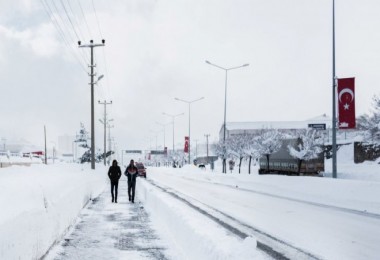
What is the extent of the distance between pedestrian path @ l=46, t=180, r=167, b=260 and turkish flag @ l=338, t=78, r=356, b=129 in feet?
40.4

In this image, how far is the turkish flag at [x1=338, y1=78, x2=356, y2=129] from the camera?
23.1 meters

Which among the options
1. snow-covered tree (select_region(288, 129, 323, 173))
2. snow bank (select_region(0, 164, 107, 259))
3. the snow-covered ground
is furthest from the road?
snow-covered tree (select_region(288, 129, 323, 173))

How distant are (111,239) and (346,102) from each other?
53.6ft

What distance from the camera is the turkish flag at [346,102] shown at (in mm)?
23109

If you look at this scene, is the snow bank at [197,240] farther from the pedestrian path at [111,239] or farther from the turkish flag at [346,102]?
the turkish flag at [346,102]

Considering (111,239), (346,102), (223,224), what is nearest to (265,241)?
(223,224)

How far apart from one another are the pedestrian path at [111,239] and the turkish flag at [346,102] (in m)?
12.3

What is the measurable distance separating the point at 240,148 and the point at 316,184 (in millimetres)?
44745

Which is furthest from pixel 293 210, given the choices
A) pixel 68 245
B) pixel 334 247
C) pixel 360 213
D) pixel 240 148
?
pixel 240 148

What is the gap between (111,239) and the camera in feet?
33.1

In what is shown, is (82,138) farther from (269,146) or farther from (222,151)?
(269,146)

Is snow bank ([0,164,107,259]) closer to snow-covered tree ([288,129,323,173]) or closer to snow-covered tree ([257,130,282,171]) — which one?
snow-covered tree ([288,129,323,173])

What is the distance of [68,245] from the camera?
9547 millimetres

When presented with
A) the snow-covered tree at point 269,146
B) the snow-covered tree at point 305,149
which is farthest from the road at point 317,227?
the snow-covered tree at point 269,146
